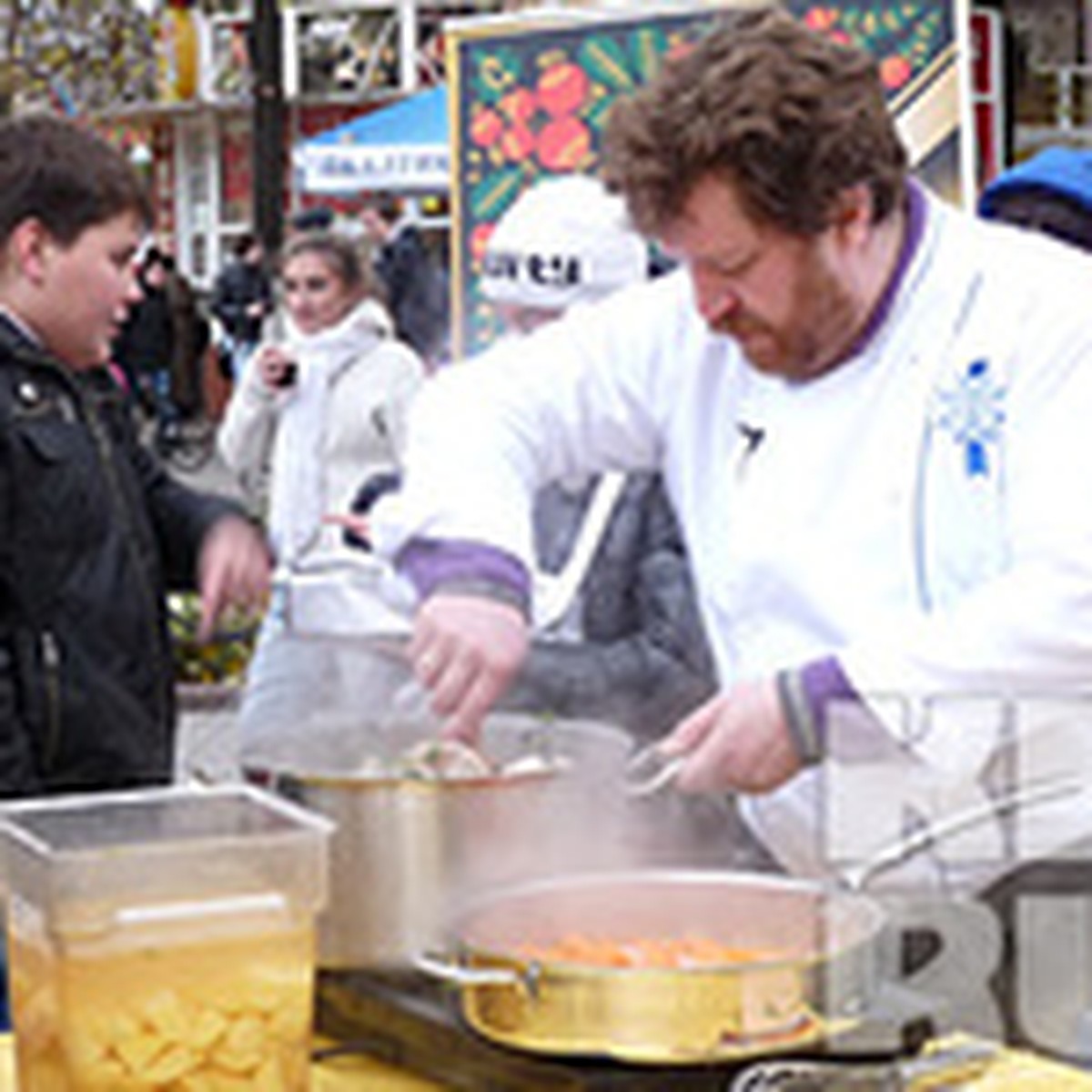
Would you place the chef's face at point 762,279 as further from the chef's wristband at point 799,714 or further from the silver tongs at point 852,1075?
the silver tongs at point 852,1075

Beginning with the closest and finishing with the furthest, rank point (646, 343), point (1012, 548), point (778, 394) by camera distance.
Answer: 1. point (1012, 548)
2. point (778, 394)
3. point (646, 343)

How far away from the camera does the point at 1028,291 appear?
7.25 feet

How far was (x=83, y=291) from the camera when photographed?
3.13 meters

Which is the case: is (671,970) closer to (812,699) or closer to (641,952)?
(641,952)

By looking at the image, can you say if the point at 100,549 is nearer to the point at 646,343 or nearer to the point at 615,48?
the point at 646,343

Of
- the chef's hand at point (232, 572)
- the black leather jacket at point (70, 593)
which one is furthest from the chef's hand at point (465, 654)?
the black leather jacket at point (70, 593)

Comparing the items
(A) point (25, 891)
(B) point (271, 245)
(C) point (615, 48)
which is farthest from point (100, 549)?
(B) point (271, 245)

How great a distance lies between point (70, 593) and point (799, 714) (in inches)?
Answer: 54.6

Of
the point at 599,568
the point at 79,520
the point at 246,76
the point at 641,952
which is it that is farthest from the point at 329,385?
the point at 246,76

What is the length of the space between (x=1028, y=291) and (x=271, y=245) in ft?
27.1

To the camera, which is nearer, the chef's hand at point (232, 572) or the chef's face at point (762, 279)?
the chef's face at point (762, 279)

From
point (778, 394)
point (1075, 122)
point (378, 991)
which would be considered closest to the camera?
point (378, 991)

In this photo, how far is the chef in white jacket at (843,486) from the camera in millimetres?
2049

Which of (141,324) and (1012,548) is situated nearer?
(1012,548)
